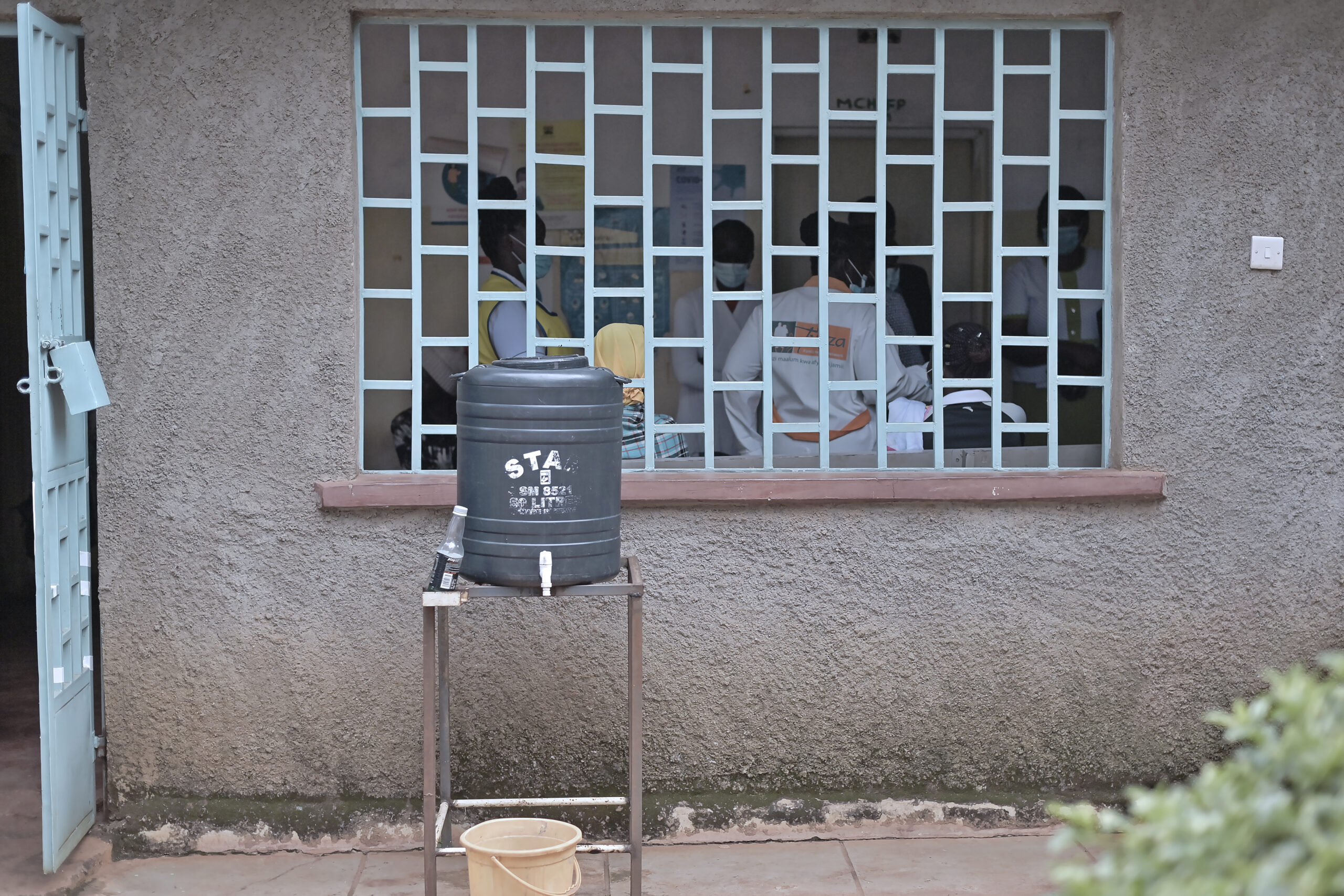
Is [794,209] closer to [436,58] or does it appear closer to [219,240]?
[436,58]

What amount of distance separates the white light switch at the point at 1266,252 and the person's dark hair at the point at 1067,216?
588 mm

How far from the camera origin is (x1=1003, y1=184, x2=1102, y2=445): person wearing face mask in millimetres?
4637

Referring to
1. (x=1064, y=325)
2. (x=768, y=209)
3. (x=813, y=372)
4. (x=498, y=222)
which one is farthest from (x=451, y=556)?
(x=1064, y=325)

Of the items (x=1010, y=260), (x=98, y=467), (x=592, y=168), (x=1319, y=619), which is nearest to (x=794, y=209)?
(x=1010, y=260)

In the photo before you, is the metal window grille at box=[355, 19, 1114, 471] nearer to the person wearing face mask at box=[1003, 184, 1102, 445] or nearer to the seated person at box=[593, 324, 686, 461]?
the seated person at box=[593, 324, 686, 461]

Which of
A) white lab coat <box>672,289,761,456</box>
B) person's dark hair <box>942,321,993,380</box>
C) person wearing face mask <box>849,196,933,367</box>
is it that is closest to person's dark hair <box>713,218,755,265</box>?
white lab coat <box>672,289,761,456</box>

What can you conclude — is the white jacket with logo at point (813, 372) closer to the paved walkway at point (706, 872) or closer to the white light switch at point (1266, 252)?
the white light switch at point (1266, 252)

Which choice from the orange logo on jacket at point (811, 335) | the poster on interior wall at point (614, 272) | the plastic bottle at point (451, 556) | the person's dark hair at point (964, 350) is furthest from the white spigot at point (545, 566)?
the poster on interior wall at point (614, 272)

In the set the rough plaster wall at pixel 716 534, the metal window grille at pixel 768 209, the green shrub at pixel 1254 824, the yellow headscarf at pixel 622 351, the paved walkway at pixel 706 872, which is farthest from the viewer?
the yellow headscarf at pixel 622 351

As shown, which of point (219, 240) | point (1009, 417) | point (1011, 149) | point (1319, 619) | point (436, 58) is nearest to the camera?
point (219, 240)

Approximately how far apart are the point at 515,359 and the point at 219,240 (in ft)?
4.19

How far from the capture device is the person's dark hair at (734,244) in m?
4.81

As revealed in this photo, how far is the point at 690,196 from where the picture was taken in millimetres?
5891

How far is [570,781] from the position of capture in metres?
4.09
